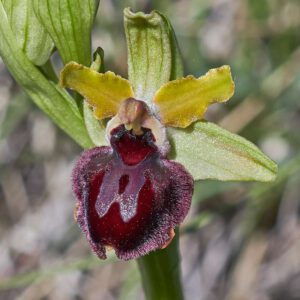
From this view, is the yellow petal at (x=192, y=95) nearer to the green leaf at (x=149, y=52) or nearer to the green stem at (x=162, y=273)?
the green leaf at (x=149, y=52)

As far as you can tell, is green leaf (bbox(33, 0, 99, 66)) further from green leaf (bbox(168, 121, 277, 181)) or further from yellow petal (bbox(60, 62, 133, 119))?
green leaf (bbox(168, 121, 277, 181))

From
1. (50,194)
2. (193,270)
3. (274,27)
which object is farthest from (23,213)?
(274,27)

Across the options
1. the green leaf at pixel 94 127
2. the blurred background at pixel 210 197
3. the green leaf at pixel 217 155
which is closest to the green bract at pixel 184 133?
the green leaf at pixel 217 155

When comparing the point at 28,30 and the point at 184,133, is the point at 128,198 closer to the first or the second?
the point at 184,133

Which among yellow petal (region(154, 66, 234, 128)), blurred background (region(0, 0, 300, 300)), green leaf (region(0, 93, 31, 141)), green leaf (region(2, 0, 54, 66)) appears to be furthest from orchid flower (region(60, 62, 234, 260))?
blurred background (region(0, 0, 300, 300))

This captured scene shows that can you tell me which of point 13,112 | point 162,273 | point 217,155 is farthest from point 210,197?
point 217,155

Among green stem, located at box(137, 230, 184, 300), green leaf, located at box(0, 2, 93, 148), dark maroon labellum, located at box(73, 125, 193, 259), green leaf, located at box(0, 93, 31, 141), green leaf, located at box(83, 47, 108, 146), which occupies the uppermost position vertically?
green leaf, located at box(0, 2, 93, 148)

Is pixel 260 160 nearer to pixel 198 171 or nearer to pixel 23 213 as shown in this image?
pixel 198 171
